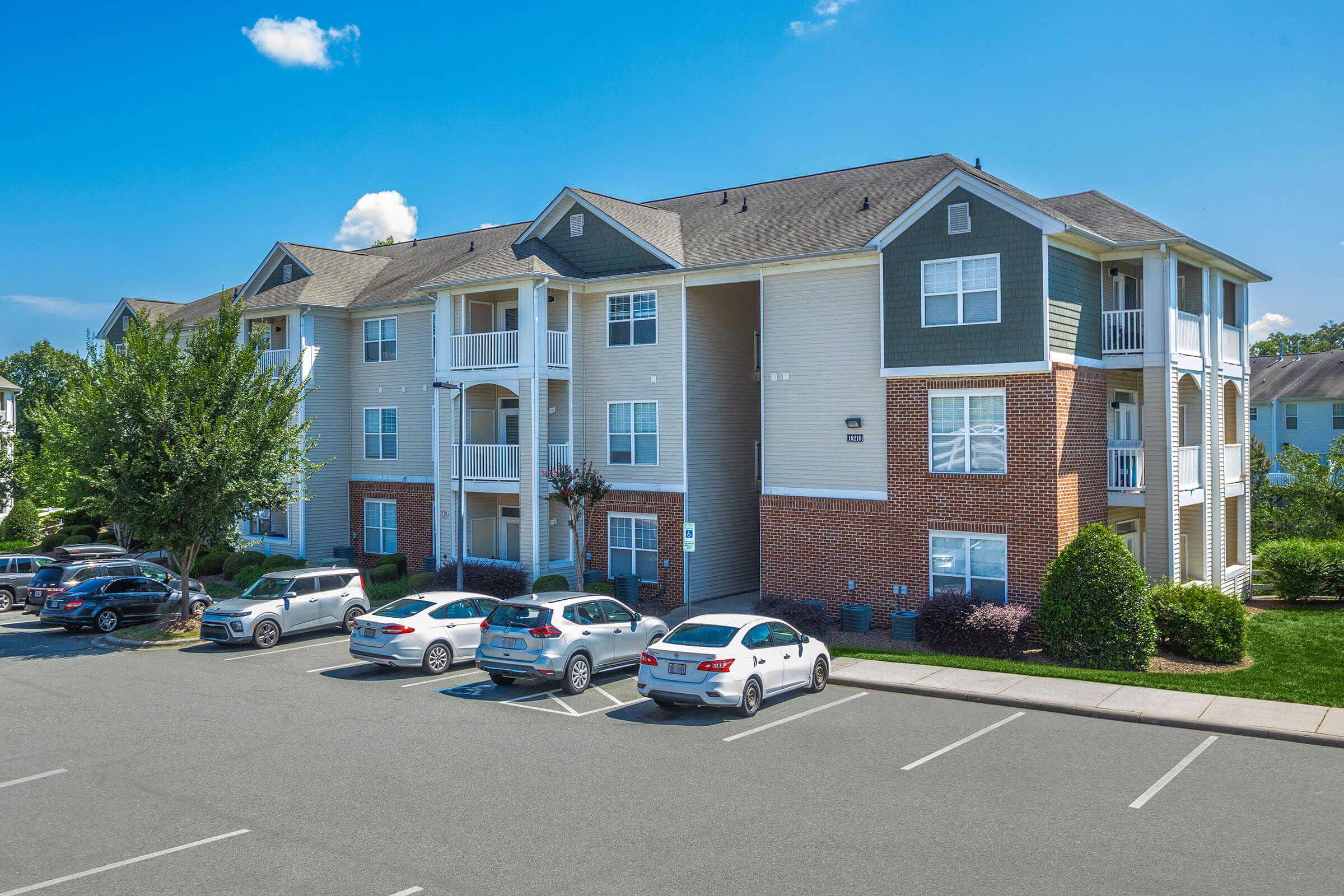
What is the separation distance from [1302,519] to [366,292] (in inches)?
1246

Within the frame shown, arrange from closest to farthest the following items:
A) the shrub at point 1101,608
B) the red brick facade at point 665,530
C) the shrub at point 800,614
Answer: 1. the shrub at point 1101,608
2. the shrub at point 800,614
3. the red brick facade at point 665,530

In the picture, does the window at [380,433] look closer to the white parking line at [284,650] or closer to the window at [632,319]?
the window at [632,319]

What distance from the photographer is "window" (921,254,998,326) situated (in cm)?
2120

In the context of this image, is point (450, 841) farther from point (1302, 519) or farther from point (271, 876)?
point (1302, 519)

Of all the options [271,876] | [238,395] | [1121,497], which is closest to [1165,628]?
[1121,497]

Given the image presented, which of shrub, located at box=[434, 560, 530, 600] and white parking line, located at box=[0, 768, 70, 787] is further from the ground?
shrub, located at box=[434, 560, 530, 600]

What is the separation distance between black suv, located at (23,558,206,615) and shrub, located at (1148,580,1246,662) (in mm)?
23617

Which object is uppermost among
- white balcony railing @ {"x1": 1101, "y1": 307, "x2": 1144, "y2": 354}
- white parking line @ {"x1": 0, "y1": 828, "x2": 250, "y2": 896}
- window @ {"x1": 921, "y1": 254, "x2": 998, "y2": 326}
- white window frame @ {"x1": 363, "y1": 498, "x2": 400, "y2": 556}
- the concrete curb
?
window @ {"x1": 921, "y1": 254, "x2": 998, "y2": 326}

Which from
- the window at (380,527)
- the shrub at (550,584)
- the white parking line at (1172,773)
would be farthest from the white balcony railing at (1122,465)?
the window at (380,527)

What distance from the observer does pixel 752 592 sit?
2817 centimetres

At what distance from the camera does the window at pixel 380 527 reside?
3353cm

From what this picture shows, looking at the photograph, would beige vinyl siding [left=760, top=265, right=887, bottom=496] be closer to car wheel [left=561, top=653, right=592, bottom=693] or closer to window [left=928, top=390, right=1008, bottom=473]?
window [left=928, top=390, right=1008, bottom=473]

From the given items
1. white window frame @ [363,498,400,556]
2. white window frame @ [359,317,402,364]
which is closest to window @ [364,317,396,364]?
white window frame @ [359,317,402,364]

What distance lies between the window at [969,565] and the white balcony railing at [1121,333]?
5.64 metres
